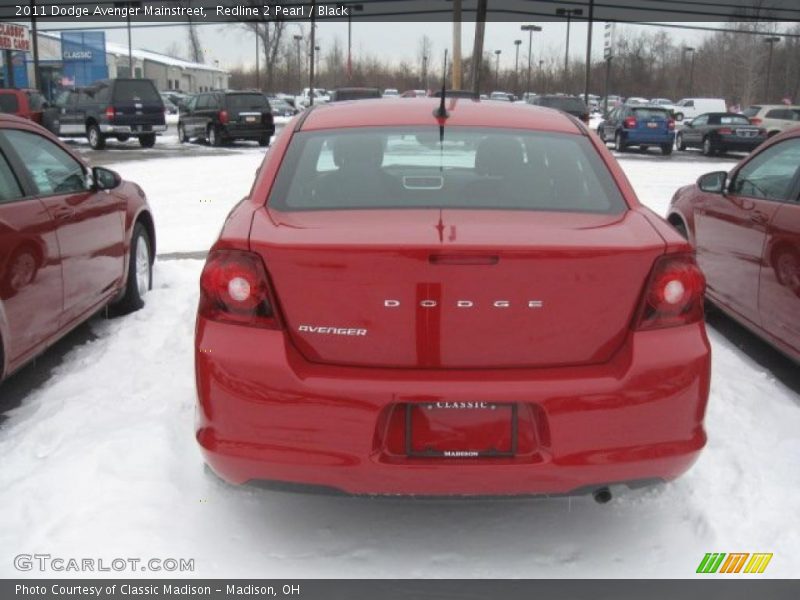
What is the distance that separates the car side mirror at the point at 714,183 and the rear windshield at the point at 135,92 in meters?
21.5

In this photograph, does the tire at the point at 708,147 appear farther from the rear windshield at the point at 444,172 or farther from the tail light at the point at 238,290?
the tail light at the point at 238,290

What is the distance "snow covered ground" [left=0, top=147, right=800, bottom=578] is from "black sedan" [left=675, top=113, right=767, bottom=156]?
78.2ft

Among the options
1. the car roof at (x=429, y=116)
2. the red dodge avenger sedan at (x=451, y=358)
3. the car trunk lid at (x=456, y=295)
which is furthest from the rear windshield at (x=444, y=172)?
the car trunk lid at (x=456, y=295)

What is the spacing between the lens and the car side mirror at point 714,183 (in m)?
5.39

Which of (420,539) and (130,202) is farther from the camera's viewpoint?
(130,202)

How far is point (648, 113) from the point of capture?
26.2 m

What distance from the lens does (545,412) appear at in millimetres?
2648

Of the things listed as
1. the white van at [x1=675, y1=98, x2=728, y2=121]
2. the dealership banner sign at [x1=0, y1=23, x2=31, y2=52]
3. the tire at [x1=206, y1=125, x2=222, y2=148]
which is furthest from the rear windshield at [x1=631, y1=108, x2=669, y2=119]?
the dealership banner sign at [x1=0, y1=23, x2=31, y2=52]

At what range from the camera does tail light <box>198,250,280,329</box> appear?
275cm

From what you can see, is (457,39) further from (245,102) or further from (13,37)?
(13,37)

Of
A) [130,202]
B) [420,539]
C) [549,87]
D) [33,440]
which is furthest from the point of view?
[549,87]
